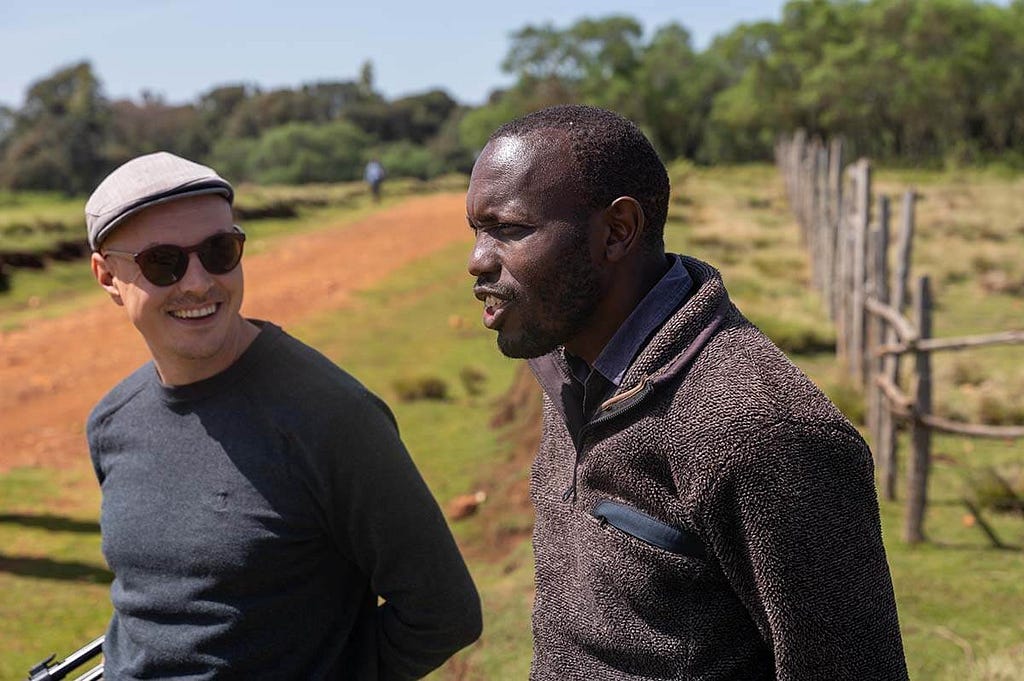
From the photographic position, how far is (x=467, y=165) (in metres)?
63.9

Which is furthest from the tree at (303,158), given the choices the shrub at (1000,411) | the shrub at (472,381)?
the shrub at (1000,411)

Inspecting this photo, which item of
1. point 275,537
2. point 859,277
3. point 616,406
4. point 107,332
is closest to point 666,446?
point 616,406

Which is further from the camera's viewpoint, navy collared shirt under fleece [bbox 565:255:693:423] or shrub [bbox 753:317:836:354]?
shrub [bbox 753:317:836:354]

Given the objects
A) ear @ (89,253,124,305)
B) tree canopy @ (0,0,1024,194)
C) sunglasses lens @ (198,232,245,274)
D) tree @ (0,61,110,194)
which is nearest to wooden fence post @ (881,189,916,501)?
sunglasses lens @ (198,232,245,274)

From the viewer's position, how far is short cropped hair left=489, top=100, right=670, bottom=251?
5.28 feet

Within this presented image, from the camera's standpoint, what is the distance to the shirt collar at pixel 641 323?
1.66m

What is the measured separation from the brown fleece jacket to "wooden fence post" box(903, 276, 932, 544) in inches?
192

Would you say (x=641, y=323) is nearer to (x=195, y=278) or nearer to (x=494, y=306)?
(x=494, y=306)

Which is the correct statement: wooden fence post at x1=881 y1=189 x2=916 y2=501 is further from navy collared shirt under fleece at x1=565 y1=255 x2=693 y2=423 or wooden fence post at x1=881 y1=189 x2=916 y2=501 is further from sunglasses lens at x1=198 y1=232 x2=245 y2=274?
navy collared shirt under fleece at x1=565 y1=255 x2=693 y2=423

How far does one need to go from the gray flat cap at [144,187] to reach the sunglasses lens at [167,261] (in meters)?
0.10

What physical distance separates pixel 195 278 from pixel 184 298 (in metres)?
0.06

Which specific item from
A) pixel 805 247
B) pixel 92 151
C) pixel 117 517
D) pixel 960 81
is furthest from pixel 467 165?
pixel 117 517

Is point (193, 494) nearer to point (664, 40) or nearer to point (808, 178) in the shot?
point (808, 178)

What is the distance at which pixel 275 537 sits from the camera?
7.71 ft
